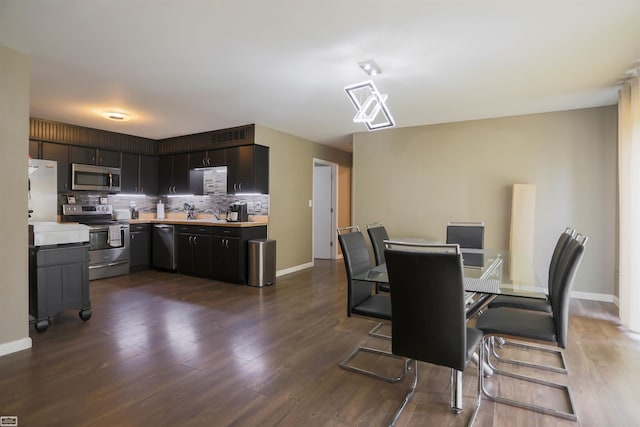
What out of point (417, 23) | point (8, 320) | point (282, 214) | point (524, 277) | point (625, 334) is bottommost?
point (625, 334)

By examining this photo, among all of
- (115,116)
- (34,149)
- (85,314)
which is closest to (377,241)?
(85,314)

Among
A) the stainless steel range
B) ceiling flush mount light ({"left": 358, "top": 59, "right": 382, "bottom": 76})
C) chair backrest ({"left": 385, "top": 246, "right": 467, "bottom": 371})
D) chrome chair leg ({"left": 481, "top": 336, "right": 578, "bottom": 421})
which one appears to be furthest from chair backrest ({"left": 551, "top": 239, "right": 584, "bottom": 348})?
the stainless steel range

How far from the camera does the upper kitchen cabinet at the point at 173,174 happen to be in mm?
6039

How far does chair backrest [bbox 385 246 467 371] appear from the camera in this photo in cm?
163

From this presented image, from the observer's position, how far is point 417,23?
7.41 feet

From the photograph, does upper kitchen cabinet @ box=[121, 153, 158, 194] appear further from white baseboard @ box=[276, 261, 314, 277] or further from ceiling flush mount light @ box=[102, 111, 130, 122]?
white baseboard @ box=[276, 261, 314, 277]

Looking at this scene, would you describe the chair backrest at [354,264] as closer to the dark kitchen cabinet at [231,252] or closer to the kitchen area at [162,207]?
the kitchen area at [162,207]

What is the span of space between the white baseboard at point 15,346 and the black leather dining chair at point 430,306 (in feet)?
9.64

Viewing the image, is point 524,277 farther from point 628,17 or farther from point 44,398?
point 44,398

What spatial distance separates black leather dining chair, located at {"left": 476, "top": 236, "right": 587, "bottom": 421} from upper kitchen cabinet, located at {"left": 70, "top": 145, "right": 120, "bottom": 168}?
239 inches

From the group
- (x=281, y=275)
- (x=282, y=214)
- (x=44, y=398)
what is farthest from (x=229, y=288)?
(x=44, y=398)

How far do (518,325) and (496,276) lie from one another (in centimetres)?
41

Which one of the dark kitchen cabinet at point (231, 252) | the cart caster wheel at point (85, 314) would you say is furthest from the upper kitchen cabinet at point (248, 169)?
the cart caster wheel at point (85, 314)

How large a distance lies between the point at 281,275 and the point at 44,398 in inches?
147
